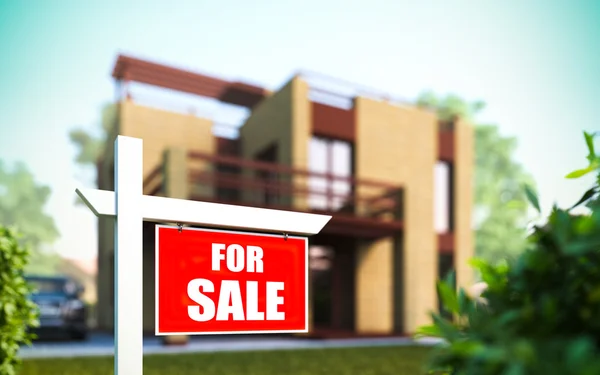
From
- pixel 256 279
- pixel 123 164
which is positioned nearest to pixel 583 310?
pixel 256 279

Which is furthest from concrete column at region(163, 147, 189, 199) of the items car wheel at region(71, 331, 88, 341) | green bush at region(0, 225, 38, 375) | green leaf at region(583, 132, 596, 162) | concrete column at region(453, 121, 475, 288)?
green leaf at region(583, 132, 596, 162)

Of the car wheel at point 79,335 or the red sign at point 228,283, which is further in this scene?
the car wheel at point 79,335

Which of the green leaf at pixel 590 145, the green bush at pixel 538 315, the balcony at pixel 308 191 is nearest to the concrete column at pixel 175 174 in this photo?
the balcony at pixel 308 191

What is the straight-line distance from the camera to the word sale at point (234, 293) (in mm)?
3355

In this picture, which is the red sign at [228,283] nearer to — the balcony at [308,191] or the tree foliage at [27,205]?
the balcony at [308,191]

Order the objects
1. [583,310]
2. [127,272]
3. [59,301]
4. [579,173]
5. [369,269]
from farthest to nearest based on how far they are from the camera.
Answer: [369,269] → [59,301] → [127,272] → [579,173] → [583,310]

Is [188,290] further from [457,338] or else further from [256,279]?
[457,338]

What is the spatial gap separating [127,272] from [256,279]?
83 centimetres

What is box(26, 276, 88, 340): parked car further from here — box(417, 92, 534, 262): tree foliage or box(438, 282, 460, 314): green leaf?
box(417, 92, 534, 262): tree foliage

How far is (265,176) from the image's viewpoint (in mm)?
18703

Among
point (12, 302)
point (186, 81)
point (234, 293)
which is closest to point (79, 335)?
point (12, 302)

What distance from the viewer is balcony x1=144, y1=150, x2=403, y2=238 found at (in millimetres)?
14078

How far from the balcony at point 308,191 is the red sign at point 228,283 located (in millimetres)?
10308

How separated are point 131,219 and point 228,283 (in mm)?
720
